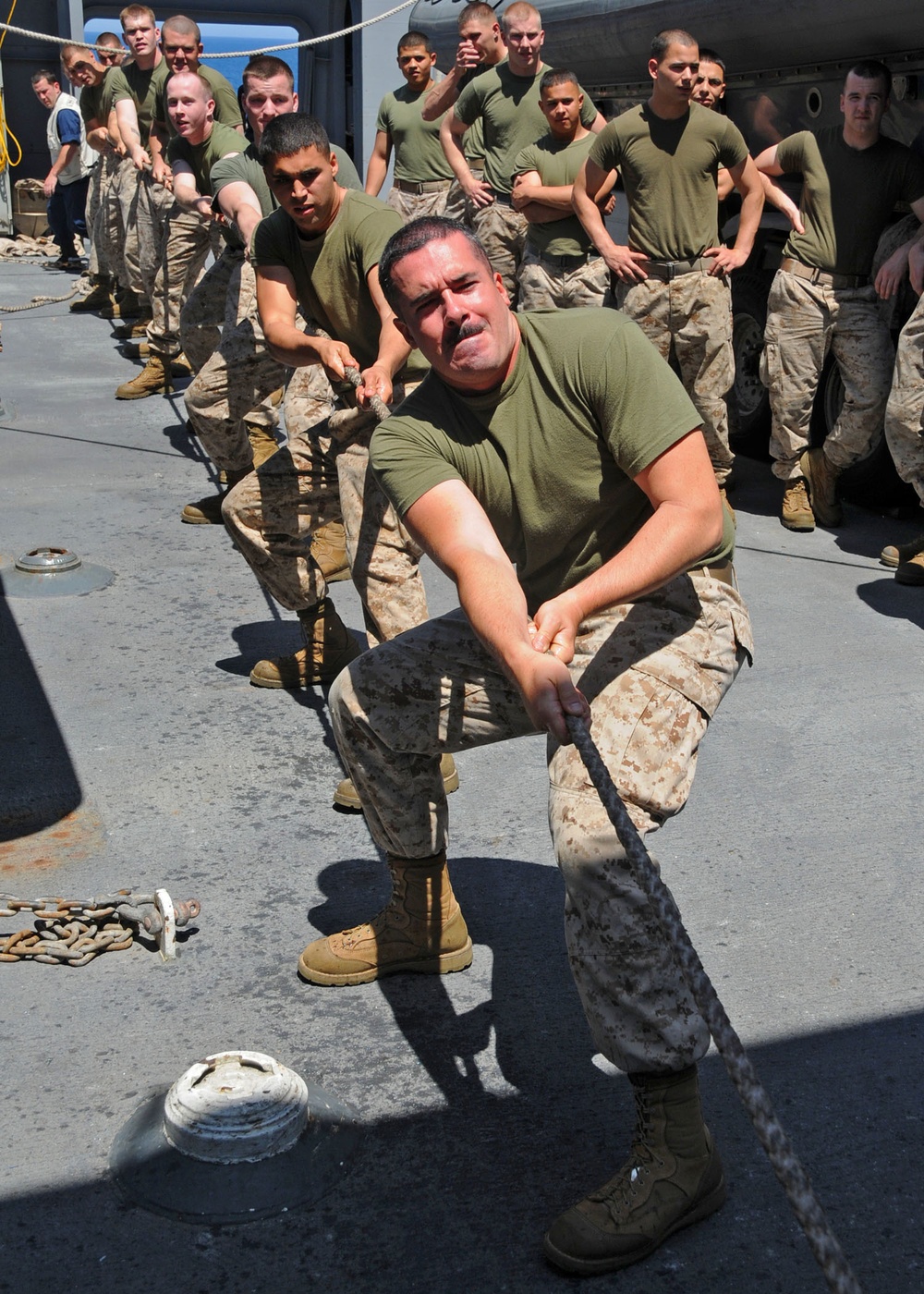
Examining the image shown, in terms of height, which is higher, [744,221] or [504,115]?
[504,115]

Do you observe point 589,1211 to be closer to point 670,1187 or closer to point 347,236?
point 670,1187

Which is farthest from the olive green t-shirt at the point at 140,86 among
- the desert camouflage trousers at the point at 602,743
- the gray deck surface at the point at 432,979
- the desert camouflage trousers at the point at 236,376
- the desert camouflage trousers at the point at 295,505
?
the desert camouflage trousers at the point at 602,743

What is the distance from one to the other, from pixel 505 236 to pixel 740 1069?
7.10 meters

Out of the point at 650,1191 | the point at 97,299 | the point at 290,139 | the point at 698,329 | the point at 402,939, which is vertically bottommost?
the point at 97,299

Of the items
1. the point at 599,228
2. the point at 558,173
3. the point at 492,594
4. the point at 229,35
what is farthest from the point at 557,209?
the point at 229,35

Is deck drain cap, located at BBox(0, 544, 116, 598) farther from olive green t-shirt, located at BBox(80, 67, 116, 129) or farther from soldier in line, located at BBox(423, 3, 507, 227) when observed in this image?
olive green t-shirt, located at BBox(80, 67, 116, 129)

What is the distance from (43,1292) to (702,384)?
5476 millimetres

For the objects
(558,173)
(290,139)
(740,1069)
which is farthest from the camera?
(558,173)

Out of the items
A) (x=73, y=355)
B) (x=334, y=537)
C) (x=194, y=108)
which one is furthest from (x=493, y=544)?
(x=73, y=355)

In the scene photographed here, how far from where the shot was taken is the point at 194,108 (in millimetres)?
Answer: 7125

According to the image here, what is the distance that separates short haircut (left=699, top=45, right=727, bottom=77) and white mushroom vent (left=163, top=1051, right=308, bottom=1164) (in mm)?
5952

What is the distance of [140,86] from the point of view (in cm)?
1041

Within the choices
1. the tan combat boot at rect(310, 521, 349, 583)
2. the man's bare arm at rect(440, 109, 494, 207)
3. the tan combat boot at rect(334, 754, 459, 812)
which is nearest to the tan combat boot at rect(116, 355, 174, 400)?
the man's bare arm at rect(440, 109, 494, 207)

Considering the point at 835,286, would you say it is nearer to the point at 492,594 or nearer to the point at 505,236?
the point at 505,236
